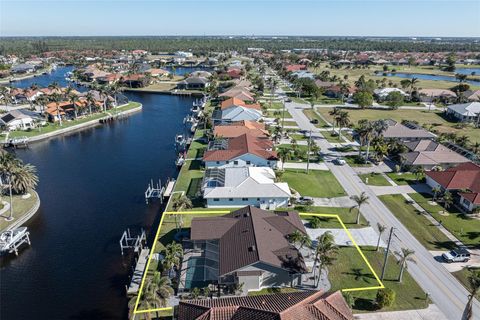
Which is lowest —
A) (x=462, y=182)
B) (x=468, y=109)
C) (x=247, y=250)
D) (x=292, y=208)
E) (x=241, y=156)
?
(x=292, y=208)

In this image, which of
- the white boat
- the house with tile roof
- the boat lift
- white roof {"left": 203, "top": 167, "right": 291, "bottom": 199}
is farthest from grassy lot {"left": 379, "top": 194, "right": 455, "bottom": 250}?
the white boat

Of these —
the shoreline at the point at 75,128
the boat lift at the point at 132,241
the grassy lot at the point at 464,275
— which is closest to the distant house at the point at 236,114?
the shoreline at the point at 75,128

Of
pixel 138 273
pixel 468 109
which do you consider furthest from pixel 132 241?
pixel 468 109

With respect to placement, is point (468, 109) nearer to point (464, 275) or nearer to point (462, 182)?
point (462, 182)

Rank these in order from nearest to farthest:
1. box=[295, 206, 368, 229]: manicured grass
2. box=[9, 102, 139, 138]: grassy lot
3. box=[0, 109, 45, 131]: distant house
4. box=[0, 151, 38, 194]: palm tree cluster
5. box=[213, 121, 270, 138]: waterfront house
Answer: box=[295, 206, 368, 229]: manicured grass < box=[0, 151, 38, 194]: palm tree cluster < box=[213, 121, 270, 138]: waterfront house < box=[9, 102, 139, 138]: grassy lot < box=[0, 109, 45, 131]: distant house

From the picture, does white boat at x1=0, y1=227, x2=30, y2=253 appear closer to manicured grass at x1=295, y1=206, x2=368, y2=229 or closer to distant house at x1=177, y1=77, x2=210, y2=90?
manicured grass at x1=295, y1=206, x2=368, y2=229

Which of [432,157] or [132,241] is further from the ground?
[432,157]
